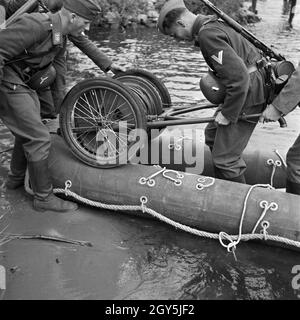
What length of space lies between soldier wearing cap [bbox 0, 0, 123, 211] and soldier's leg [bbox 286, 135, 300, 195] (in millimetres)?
2422

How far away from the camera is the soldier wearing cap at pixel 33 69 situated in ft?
14.9

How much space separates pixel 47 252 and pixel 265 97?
271 centimetres

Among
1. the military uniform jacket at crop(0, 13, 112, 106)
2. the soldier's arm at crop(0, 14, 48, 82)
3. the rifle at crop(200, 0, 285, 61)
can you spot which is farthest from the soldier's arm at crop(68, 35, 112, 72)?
the rifle at crop(200, 0, 285, 61)

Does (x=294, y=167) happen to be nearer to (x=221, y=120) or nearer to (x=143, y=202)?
(x=221, y=120)

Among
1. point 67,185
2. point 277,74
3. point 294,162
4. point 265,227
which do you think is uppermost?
point 277,74

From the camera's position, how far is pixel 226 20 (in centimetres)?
472

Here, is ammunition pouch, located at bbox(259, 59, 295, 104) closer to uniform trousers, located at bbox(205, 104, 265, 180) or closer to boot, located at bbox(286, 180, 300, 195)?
uniform trousers, located at bbox(205, 104, 265, 180)

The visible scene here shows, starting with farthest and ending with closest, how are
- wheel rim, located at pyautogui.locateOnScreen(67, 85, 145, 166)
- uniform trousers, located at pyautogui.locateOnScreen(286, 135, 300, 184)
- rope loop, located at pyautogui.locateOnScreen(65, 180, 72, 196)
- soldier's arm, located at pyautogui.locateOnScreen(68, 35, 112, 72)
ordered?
soldier's arm, located at pyautogui.locateOnScreen(68, 35, 112, 72), rope loop, located at pyautogui.locateOnScreen(65, 180, 72, 196), wheel rim, located at pyautogui.locateOnScreen(67, 85, 145, 166), uniform trousers, located at pyautogui.locateOnScreen(286, 135, 300, 184)

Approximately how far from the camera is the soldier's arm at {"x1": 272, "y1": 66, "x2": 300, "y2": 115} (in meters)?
4.47

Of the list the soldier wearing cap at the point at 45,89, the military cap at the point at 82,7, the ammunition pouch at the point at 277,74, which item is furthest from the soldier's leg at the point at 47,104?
the ammunition pouch at the point at 277,74

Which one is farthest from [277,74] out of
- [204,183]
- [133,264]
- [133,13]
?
[133,13]

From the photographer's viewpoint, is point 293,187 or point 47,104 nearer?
point 293,187

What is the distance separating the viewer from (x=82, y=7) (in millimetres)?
4676

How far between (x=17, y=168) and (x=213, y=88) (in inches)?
98.7
